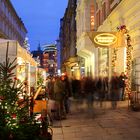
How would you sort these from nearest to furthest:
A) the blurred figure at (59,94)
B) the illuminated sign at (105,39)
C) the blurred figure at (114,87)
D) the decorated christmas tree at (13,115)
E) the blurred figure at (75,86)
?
1. the decorated christmas tree at (13,115)
2. the blurred figure at (59,94)
3. the illuminated sign at (105,39)
4. the blurred figure at (114,87)
5. the blurred figure at (75,86)

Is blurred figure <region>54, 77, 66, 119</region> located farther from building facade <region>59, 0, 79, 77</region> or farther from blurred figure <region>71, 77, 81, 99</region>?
building facade <region>59, 0, 79, 77</region>

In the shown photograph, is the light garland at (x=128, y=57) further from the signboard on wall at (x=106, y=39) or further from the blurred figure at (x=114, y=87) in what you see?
the blurred figure at (x=114, y=87)

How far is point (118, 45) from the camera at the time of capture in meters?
22.5

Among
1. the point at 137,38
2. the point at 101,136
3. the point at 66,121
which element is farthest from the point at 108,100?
the point at 101,136

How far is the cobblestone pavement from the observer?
12085mm

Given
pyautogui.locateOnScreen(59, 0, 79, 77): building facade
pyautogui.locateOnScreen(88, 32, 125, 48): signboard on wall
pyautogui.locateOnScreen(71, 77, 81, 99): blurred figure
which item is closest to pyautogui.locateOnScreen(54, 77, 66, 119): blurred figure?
pyautogui.locateOnScreen(88, 32, 125, 48): signboard on wall

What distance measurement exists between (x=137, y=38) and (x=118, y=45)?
6.24ft

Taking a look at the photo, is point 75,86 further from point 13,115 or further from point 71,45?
point 71,45

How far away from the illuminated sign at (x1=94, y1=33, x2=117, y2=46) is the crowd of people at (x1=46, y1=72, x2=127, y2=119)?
6.19 ft

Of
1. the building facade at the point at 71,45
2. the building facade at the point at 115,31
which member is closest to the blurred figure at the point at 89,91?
the building facade at the point at 115,31

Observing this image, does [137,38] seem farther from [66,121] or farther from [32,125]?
→ [32,125]

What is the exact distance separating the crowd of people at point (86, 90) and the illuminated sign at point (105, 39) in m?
1.89

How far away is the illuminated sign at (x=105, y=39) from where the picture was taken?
2200cm

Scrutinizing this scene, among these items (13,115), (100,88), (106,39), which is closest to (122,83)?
(100,88)
